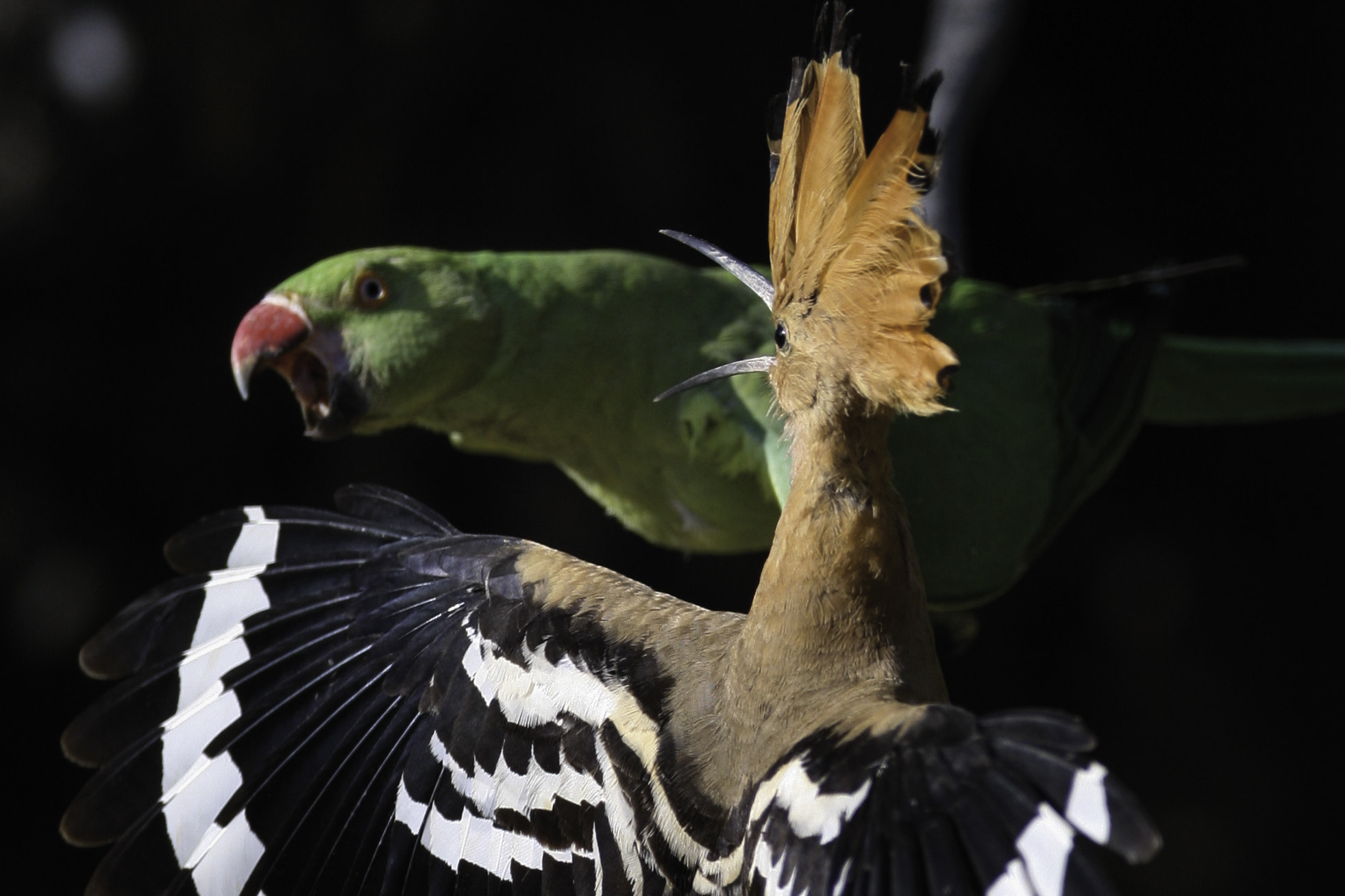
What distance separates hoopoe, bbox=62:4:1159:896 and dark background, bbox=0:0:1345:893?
1.00 metres

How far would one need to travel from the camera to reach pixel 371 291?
1.15m

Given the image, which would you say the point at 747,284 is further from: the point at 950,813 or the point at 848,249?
the point at 950,813

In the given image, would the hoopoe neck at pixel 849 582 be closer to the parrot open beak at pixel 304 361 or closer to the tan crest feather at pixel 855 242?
the tan crest feather at pixel 855 242

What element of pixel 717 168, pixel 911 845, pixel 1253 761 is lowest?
pixel 1253 761

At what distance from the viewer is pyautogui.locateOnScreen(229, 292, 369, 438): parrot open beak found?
1.11 metres

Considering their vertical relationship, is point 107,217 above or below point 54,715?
above

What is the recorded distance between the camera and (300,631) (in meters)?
1.12

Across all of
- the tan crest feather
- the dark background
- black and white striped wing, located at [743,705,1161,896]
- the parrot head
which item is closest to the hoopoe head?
the tan crest feather

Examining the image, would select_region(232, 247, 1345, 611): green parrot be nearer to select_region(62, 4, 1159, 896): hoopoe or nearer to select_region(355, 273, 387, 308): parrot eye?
select_region(355, 273, 387, 308): parrot eye

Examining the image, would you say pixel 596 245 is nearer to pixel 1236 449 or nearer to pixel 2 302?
pixel 2 302

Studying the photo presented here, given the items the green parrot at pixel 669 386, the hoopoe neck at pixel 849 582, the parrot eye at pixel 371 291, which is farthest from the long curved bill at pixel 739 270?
the parrot eye at pixel 371 291

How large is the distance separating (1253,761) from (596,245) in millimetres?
1756

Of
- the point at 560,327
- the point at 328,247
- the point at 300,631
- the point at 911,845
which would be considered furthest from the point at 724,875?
the point at 328,247

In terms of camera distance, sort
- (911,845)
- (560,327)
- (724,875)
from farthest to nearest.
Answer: (560,327) < (724,875) < (911,845)
